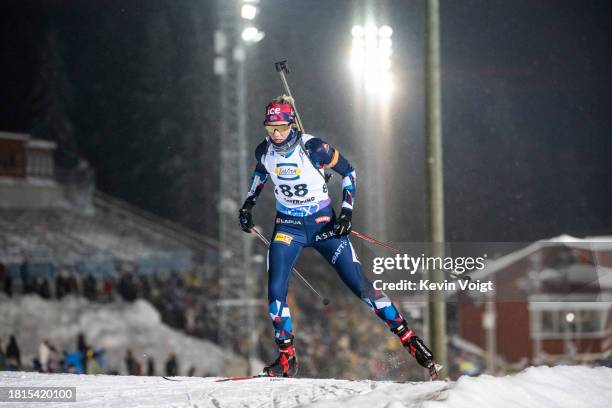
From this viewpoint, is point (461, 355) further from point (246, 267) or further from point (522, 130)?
point (246, 267)

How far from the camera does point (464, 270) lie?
20.9 ft

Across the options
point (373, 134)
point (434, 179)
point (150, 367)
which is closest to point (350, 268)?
point (434, 179)

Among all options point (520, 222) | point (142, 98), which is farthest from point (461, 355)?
point (142, 98)

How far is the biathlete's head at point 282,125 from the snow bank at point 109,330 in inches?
474

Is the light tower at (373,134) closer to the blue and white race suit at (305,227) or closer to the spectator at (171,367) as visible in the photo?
the spectator at (171,367)

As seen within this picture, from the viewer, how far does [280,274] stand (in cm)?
505

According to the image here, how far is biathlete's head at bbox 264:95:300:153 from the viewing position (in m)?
5.02

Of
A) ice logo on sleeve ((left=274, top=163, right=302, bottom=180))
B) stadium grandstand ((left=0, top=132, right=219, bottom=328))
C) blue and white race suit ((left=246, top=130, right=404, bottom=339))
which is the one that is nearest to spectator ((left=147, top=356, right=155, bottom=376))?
stadium grandstand ((left=0, top=132, right=219, bottom=328))

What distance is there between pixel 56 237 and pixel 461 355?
36.1 ft

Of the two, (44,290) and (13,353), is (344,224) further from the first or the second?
(44,290)

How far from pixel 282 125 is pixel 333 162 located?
47cm

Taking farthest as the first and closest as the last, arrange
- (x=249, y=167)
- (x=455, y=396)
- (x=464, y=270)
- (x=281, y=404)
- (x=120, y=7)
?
(x=120, y=7) < (x=249, y=167) < (x=464, y=270) < (x=281, y=404) < (x=455, y=396)

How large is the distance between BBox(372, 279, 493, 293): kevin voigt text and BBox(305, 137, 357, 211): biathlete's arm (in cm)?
130

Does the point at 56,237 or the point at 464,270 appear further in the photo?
the point at 56,237
